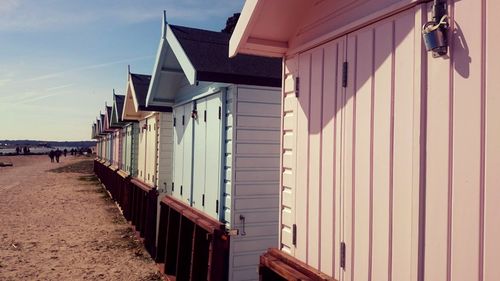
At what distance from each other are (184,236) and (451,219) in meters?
6.32

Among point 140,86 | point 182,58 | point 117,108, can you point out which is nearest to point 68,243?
point 140,86

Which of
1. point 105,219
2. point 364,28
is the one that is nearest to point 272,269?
point 364,28

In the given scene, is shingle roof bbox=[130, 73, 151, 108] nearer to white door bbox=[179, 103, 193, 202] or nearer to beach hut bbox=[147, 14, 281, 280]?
white door bbox=[179, 103, 193, 202]

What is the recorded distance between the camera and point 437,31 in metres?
2.27

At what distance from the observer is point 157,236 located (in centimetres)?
991

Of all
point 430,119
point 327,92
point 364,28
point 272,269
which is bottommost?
point 272,269

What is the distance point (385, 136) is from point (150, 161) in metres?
9.34

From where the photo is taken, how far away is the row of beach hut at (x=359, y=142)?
7.00 feet

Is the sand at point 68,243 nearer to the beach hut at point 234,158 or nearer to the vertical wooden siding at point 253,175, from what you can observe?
the beach hut at point 234,158

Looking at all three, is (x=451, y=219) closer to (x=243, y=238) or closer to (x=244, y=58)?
(x=243, y=238)

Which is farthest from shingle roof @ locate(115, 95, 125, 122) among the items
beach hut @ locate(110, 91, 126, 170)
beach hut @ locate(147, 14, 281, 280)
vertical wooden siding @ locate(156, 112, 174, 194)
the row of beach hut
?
the row of beach hut

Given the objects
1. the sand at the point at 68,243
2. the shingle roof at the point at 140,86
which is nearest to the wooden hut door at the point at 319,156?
the sand at the point at 68,243

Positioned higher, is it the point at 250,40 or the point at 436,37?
the point at 250,40

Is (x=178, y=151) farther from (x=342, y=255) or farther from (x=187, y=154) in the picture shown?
(x=342, y=255)
